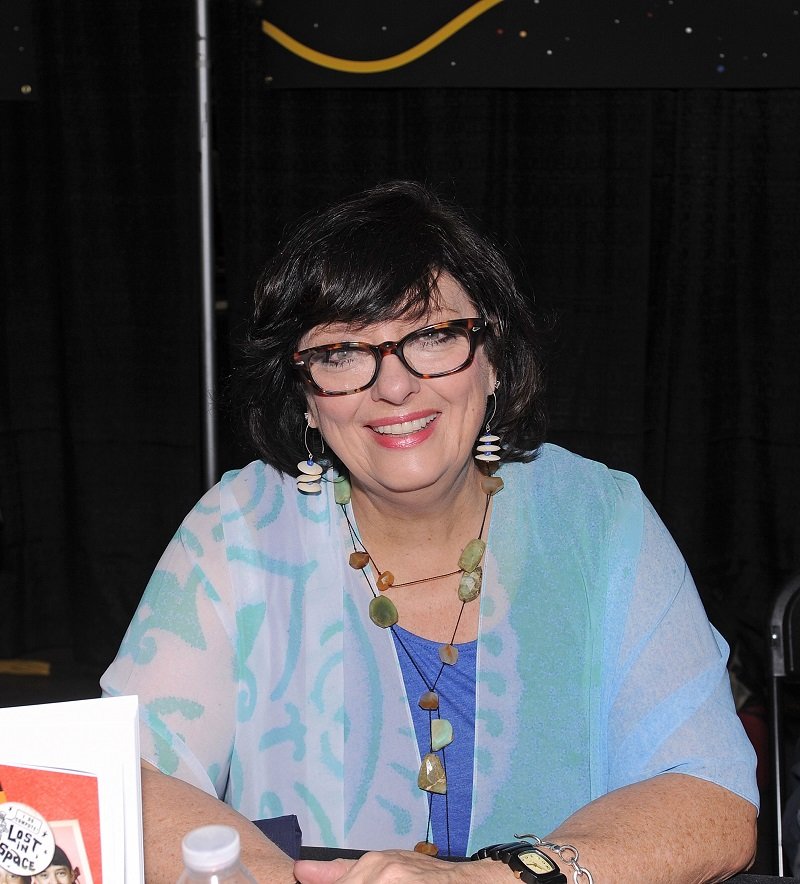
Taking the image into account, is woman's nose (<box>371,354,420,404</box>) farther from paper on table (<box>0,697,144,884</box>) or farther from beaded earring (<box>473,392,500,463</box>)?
paper on table (<box>0,697,144,884</box>)

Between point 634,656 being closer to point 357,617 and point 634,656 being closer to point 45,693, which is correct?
point 357,617

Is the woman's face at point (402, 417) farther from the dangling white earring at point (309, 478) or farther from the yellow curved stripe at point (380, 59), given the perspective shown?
the yellow curved stripe at point (380, 59)

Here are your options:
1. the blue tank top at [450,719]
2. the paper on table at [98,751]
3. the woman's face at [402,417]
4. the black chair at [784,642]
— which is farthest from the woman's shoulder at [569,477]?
the paper on table at [98,751]

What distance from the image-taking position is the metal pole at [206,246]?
317 centimetres

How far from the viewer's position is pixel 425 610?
1.81 m

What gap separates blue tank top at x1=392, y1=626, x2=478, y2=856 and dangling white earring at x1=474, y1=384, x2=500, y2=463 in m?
0.33

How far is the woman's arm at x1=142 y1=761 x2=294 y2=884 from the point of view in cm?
132

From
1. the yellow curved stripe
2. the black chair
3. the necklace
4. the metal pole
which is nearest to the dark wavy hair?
the necklace

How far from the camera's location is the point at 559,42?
11.0 ft

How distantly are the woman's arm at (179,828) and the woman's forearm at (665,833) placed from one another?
1.21ft

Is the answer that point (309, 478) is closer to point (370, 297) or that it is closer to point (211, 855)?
point (370, 297)

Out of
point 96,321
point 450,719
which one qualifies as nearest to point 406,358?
point 450,719

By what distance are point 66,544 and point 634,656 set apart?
116 inches

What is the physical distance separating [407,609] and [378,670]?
12cm
